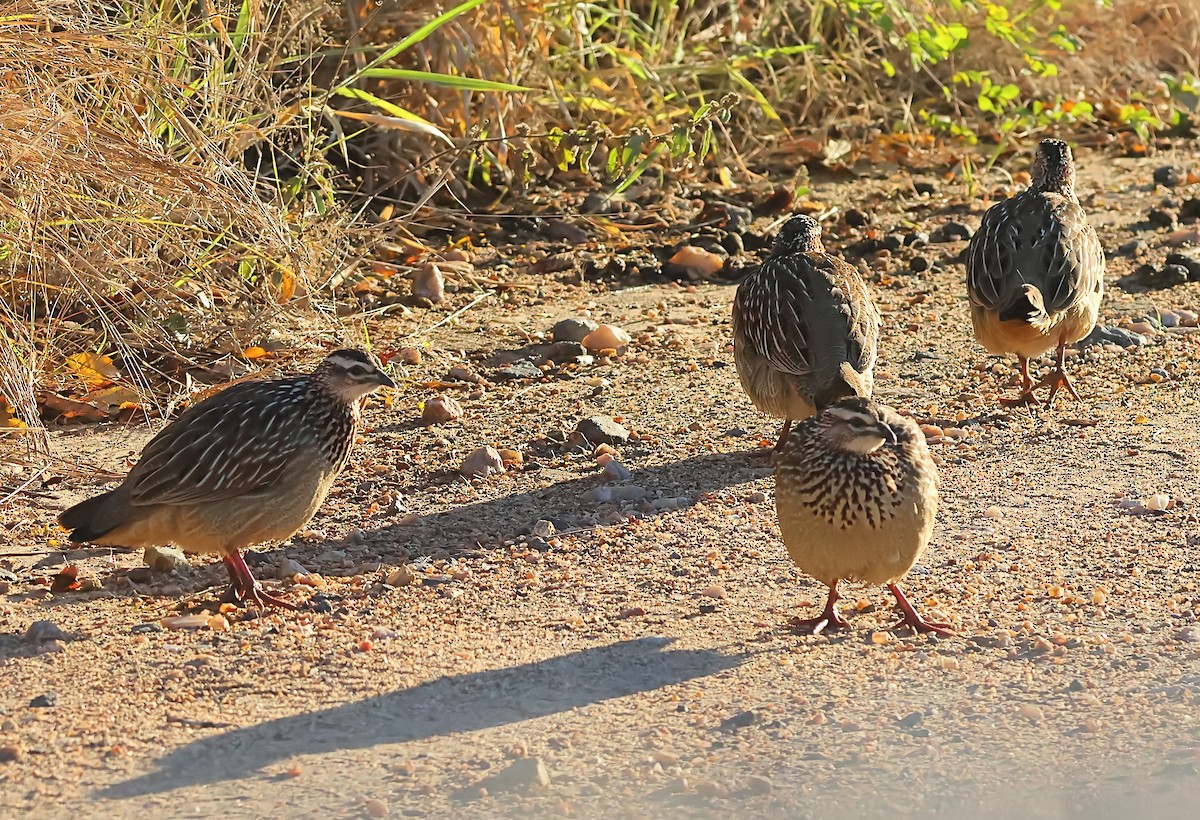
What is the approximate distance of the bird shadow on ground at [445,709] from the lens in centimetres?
439

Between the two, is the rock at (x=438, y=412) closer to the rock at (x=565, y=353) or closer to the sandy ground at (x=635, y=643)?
the sandy ground at (x=635, y=643)

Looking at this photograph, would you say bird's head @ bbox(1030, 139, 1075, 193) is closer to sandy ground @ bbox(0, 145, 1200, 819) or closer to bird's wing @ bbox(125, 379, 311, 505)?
sandy ground @ bbox(0, 145, 1200, 819)

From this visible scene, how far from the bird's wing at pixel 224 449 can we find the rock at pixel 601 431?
5.17 feet

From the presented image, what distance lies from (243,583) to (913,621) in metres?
2.19

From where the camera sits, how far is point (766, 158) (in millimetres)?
10945

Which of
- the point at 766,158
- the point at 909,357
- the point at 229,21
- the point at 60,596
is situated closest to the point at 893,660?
the point at 60,596

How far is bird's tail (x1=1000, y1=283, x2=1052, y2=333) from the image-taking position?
23.5ft

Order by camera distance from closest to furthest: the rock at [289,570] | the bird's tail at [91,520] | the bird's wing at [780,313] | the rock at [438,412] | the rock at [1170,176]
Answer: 1. the bird's tail at [91,520]
2. the rock at [289,570]
3. the bird's wing at [780,313]
4. the rock at [438,412]
5. the rock at [1170,176]

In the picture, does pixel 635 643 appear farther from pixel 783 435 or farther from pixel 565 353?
pixel 565 353

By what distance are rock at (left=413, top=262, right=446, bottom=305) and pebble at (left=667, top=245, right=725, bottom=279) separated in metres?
1.33

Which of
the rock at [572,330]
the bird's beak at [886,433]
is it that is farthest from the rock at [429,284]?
the bird's beak at [886,433]

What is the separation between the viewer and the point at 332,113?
8305mm

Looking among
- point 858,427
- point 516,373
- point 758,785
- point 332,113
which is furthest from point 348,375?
point 332,113

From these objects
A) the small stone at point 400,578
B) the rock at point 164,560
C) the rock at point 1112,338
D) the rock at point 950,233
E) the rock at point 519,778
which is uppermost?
the rock at point 950,233
